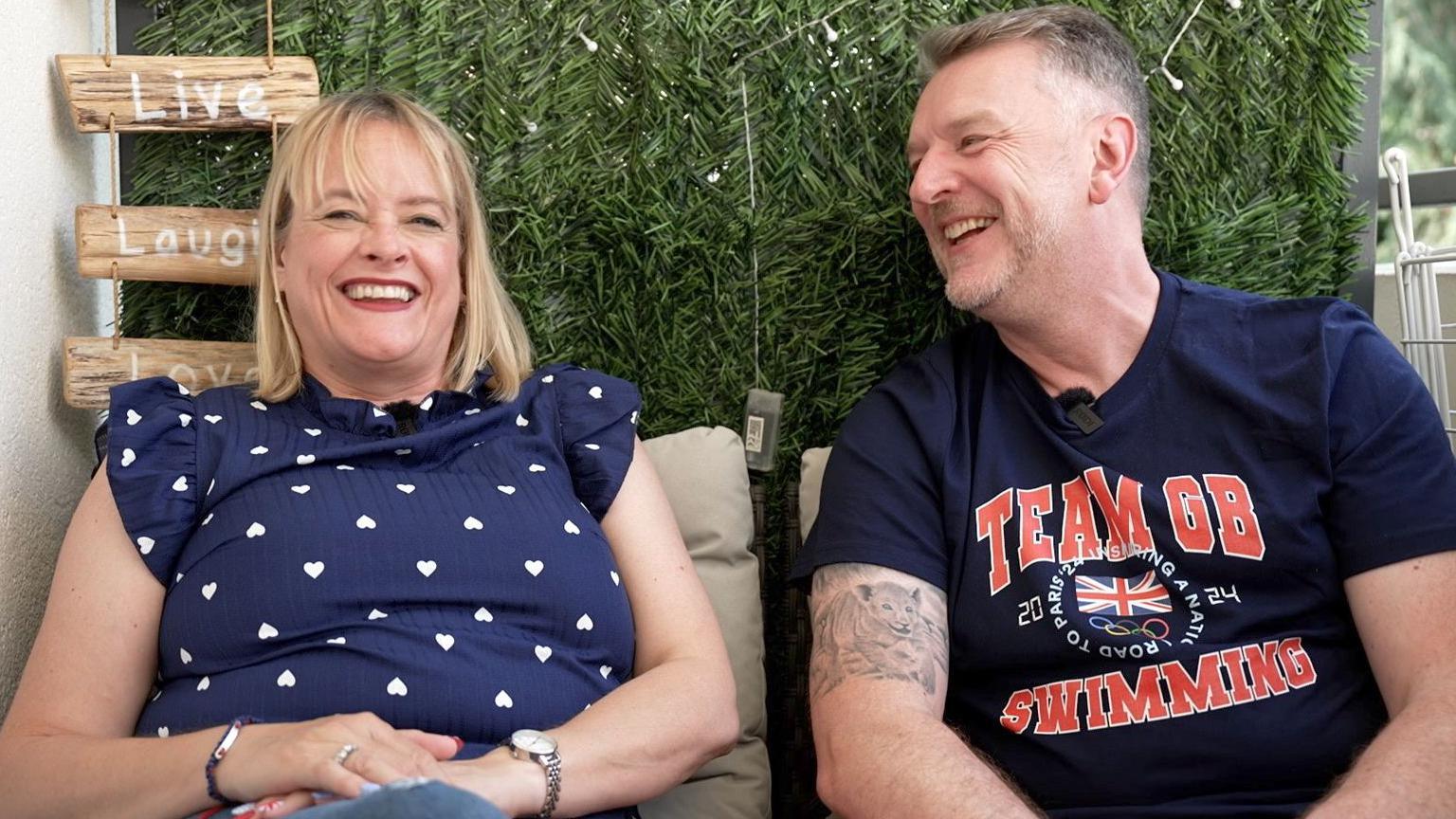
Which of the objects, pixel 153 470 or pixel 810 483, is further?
pixel 810 483

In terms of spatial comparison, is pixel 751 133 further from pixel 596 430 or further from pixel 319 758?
pixel 319 758

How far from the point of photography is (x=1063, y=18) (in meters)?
1.86

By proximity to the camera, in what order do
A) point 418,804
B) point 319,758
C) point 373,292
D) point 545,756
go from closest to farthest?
point 418,804, point 319,758, point 545,756, point 373,292

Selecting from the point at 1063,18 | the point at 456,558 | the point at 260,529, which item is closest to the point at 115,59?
the point at 260,529

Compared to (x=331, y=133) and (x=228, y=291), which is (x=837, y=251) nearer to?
(x=331, y=133)

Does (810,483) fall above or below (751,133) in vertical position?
below

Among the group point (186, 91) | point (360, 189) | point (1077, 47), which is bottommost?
point (360, 189)

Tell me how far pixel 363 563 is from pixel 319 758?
0.31 m

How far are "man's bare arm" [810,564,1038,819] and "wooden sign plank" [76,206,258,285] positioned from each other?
105cm

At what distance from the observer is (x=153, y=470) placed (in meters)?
1.62

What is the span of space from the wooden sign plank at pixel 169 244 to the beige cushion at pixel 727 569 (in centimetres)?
72

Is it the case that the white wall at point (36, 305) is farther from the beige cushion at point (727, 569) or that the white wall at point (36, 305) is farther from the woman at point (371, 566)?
the beige cushion at point (727, 569)

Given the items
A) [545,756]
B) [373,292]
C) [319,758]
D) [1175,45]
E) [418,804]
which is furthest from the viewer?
[1175,45]

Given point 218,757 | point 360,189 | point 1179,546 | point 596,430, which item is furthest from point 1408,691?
point 360,189
